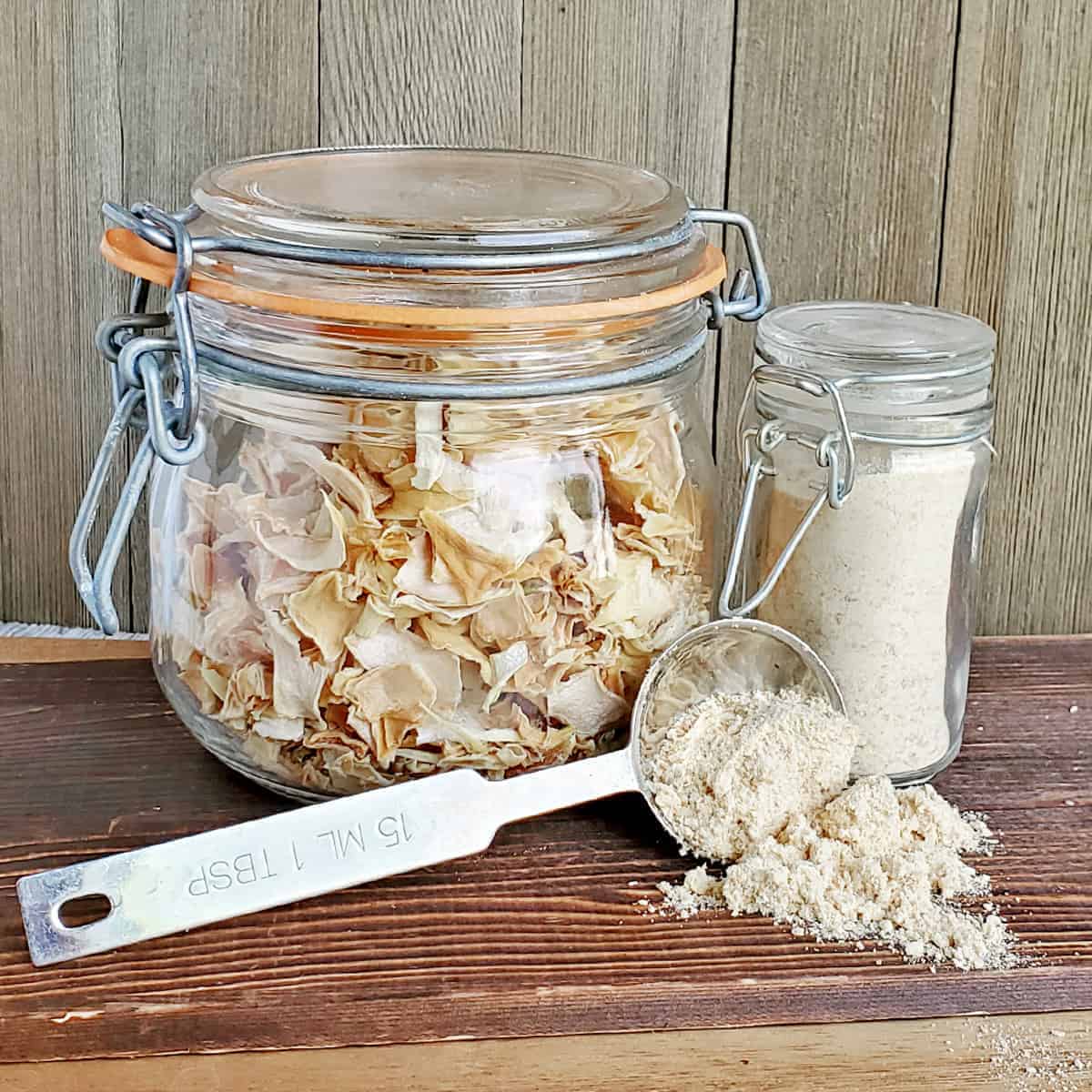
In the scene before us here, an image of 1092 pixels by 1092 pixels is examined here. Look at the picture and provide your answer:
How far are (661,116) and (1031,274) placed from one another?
27 centimetres

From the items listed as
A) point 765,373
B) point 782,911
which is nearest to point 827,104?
point 765,373

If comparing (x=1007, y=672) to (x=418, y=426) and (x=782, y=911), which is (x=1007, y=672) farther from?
(x=418, y=426)

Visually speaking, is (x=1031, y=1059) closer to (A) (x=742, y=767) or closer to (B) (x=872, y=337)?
(A) (x=742, y=767)

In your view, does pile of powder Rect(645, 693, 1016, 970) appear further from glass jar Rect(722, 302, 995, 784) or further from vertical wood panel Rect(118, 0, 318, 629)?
vertical wood panel Rect(118, 0, 318, 629)

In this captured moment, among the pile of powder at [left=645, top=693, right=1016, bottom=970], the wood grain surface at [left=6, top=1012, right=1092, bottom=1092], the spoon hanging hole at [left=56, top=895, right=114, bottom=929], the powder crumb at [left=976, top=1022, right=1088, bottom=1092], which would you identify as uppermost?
the pile of powder at [left=645, top=693, right=1016, bottom=970]

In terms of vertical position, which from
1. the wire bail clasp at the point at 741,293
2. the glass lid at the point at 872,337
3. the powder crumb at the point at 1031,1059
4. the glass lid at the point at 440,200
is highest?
the glass lid at the point at 440,200

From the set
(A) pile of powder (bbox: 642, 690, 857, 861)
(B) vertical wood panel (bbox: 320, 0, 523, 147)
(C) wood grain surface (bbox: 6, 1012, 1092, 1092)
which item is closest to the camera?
(C) wood grain surface (bbox: 6, 1012, 1092, 1092)

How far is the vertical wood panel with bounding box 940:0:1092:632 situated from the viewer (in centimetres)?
90

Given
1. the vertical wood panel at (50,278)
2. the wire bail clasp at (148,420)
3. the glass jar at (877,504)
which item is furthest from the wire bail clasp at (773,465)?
the vertical wood panel at (50,278)

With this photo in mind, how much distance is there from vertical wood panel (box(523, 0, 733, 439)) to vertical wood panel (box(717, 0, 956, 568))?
0.05ft

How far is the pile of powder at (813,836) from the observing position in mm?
624

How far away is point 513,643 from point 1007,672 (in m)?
0.41

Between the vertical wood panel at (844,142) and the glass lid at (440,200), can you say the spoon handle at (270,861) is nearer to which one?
the glass lid at (440,200)

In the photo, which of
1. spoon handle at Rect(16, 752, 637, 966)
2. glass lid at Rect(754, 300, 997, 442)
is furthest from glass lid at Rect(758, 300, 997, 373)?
spoon handle at Rect(16, 752, 637, 966)
